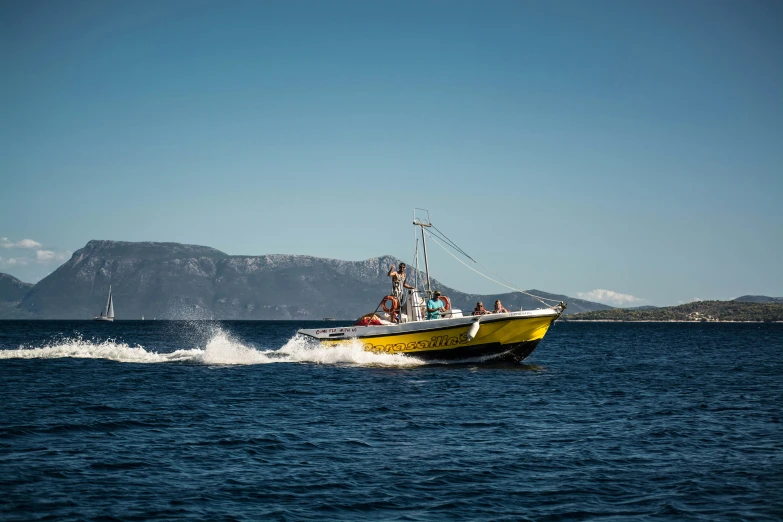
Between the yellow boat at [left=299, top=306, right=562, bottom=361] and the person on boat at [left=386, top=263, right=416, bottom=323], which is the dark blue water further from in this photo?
the person on boat at [left=386, top=263, right=416, bottom=323]

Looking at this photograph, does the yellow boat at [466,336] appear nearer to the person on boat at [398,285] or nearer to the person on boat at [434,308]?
the person on boat at [434,308]

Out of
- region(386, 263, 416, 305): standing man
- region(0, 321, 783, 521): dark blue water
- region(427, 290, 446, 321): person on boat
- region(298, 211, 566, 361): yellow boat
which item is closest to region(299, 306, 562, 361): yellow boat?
region(298, 211, 566, 361): yellow boat

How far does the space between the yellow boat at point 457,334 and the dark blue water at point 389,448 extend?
3.56m

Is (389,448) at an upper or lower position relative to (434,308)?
lower

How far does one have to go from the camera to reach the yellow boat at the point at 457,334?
33000 millimetres

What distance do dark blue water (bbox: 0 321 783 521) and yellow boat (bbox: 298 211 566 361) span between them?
356cm

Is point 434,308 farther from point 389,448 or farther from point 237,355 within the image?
point 389,448

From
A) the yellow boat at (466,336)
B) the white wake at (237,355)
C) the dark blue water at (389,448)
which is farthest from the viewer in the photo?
the white wake at (237,355)

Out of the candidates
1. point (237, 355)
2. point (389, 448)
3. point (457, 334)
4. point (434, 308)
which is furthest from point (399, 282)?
point (389, 448)

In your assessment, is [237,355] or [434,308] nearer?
[434,308]

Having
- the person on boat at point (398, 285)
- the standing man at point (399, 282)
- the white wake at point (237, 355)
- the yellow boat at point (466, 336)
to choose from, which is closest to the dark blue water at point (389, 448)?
the yellow boat at point (466, 336)

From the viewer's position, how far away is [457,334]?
33.2 metres

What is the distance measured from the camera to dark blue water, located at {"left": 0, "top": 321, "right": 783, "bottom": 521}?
37.7ft

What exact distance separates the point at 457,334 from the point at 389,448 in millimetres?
17810
